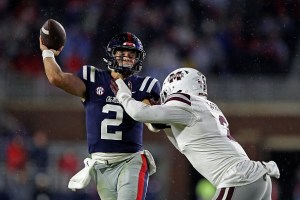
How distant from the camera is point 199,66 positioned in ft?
30.5

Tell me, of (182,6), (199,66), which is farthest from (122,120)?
(182,6)

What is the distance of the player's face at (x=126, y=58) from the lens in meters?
4.23

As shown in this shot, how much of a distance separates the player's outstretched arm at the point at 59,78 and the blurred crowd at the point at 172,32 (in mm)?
4714

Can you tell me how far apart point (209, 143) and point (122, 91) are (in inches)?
21.4

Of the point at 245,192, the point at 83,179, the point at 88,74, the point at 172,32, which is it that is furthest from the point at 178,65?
the point at 245,192

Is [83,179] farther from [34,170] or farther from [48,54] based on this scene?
[34,170]

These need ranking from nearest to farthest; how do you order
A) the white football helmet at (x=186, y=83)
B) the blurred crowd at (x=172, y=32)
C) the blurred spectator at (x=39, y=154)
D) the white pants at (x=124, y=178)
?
the white football helmet at (x=186, y=83) < the white pants at (x=124, y=178) < the blurred spectator at (x=39, y=154) < the blurred crowd at (x=172, y=32)

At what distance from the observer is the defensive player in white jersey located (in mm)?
3662

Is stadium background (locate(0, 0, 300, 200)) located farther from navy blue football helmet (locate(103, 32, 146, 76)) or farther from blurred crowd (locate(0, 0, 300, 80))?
navy blue football helmet (locate(103, 32, 146, 76))

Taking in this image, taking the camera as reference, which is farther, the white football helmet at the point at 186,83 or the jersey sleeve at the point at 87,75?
the jersey sleeve at the point at 87,75

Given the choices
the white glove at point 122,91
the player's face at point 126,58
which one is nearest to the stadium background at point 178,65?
the player's face at point 126,58

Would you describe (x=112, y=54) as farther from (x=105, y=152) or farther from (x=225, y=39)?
(x=225, y=39)

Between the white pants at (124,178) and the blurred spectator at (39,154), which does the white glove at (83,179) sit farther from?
the blurred spectator at (39,154)

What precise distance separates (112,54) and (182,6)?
5.66m
